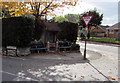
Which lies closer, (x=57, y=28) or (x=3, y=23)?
(x=3, y=23)

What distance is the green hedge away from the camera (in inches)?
378

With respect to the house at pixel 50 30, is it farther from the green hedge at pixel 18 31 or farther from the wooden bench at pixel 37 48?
the green hedge at pixel 18 31

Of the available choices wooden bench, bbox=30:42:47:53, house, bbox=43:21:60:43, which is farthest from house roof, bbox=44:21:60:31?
wooden bench, bbox=30:42:47:53

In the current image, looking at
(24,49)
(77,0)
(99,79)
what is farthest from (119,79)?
(77,0)

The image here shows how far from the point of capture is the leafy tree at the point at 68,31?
14.2 m

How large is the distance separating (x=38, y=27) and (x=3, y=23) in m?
3.58

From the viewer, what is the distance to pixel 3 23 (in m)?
10.5

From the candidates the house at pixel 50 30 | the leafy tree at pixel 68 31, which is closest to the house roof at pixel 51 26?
the house at pixel 50 30

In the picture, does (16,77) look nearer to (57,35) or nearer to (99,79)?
(99,79)

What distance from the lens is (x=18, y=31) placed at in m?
9.64

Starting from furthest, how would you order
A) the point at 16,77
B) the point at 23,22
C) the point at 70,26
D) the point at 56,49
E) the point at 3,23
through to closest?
1. the point at 70,26
2. the point at 56,49
3. the point at 3,23
4. the point at 23,22
5. the point at 16,77

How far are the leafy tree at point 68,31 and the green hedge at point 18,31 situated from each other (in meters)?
5.19

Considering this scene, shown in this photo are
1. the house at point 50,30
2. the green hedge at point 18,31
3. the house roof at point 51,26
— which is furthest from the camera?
the house at point 50,30

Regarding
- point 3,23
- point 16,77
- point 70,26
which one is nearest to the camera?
point 16,77
